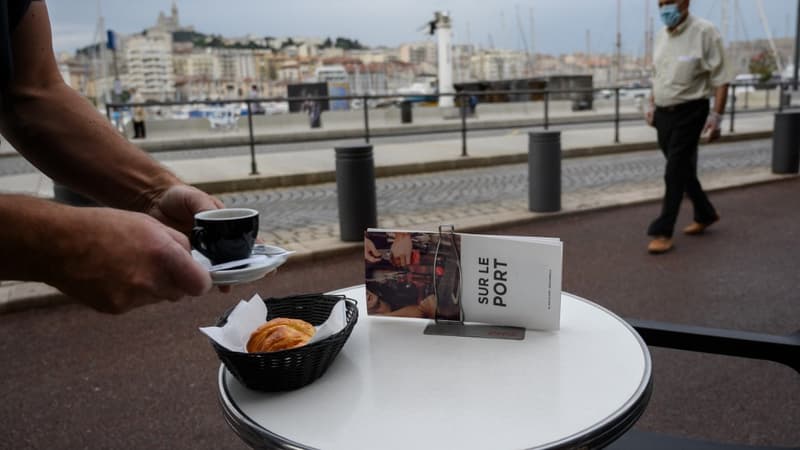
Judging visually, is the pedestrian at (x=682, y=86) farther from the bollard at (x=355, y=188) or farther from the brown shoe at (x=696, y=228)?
the bollard at (x=355, y=188)

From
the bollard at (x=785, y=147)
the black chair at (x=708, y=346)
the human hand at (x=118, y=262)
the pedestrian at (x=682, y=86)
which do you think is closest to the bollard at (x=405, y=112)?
the bollard at (x=785, y=147)

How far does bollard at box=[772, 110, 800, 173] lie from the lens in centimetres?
931

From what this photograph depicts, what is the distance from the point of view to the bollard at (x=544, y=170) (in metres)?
7.10

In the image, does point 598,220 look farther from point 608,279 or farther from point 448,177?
point 448,177

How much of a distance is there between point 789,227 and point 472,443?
637 centimetres

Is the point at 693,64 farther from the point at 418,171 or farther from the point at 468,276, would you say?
the point at 418,171

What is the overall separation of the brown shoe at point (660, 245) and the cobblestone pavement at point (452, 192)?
209cm

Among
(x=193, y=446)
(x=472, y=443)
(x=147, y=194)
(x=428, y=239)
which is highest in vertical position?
Answer: (x=147, y=194)

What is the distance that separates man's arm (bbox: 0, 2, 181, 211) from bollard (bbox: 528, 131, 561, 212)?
19.0 ft

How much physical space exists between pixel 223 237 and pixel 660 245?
493 cm

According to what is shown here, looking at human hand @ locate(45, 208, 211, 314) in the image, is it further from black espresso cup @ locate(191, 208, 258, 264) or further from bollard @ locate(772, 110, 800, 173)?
bollard @ locate(772, 110, 800, 173)

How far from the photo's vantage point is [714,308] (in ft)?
14.2

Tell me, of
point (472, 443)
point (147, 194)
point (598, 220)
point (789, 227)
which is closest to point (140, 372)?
point (147, 194)

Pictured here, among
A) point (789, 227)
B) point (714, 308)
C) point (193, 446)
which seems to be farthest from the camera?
point (789, 227)
